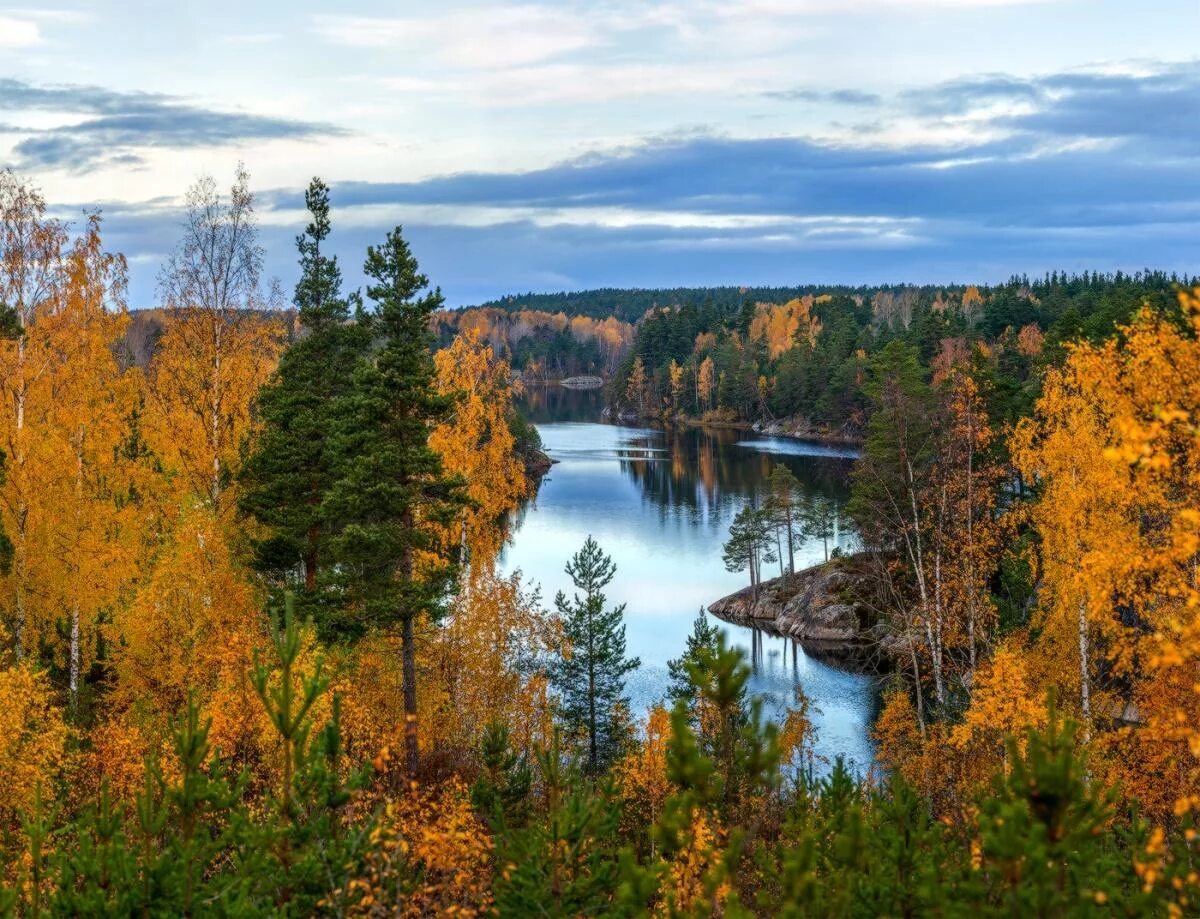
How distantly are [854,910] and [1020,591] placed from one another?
32.1 metres

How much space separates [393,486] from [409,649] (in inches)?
164

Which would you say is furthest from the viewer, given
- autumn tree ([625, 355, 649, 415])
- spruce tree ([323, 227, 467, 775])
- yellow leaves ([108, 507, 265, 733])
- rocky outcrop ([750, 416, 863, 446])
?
autumn tree ([625, 355, 649, 415])

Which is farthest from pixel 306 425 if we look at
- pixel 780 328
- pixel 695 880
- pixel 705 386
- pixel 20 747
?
pixel 780 328

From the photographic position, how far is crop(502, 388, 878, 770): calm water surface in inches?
1789

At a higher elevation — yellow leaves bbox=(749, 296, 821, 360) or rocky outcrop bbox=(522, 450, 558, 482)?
yellow leaves bbox=(749, 296, 821, 360)

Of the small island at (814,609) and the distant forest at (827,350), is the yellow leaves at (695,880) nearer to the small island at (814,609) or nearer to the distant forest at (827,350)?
the small island at (814,609)

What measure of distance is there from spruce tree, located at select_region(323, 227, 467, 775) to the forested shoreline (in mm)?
97

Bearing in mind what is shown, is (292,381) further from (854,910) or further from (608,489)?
(608,489)

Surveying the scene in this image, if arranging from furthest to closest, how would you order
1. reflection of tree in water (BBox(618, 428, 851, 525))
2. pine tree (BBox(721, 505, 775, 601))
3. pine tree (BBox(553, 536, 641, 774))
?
reflection of tree in water (BBox(618, 428, 851, 525)), pine tree (BBox(721, 505, 775, 601)), pine tree (BBox(553, 536, 641, 774))

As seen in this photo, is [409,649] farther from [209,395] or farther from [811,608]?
[811,608]

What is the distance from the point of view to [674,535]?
7506cm

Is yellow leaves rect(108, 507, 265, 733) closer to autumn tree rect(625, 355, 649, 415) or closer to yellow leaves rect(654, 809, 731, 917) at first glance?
yellow leaves rect(654, 809, 731, 917)

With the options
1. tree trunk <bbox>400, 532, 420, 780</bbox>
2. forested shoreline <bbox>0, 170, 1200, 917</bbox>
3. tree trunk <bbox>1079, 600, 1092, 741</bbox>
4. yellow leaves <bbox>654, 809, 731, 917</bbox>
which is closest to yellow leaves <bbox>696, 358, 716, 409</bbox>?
forested shoreline <bbox>0, 170, 1200, 917</bbox>

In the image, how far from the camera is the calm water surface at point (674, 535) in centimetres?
4544
